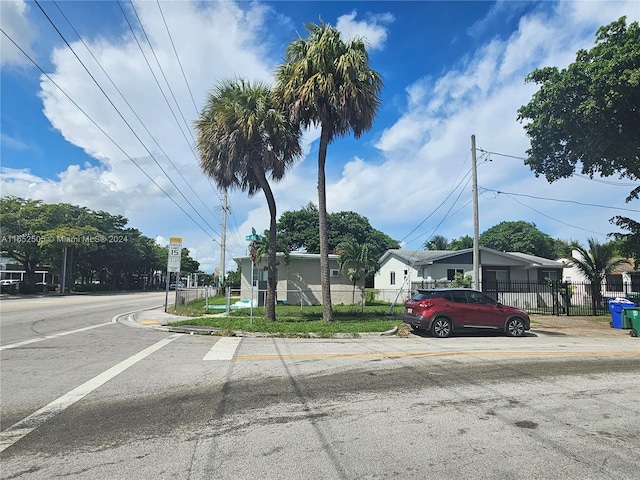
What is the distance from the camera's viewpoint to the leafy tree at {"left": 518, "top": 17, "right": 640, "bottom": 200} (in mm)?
16719

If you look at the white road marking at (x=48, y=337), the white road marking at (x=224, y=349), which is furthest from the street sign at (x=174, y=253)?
the white road marking at (x=224, y=349)

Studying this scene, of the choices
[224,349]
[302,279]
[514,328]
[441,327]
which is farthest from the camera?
[302,279]

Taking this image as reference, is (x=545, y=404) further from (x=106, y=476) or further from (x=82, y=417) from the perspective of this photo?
(x=82, y=417)

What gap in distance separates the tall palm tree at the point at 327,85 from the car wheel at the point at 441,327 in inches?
160

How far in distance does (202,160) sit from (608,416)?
49.9 ft

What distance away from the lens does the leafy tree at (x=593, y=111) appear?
16719mm

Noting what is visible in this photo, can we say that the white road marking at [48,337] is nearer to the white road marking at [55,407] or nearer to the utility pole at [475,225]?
the white road marking at [55,407]

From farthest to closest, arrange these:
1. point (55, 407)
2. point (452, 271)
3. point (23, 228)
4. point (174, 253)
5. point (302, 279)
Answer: point (23, 228), point (452, 271), point (302, 279), point (174, 253), point (55, 407)

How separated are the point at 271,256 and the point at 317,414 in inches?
464

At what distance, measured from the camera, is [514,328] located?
14656 millimetres

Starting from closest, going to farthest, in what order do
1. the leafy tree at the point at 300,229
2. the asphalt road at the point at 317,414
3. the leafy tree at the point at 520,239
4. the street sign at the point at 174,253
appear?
the asphalt road at the point at 317,414 < the street sign at the point at 174,253 < the leafy tree at the point at 300,229 < the leafy tree at the point at 520,239

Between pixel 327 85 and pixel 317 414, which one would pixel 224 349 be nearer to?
pixel 317 414

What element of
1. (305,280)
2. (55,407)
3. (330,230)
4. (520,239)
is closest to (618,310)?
(305,280)

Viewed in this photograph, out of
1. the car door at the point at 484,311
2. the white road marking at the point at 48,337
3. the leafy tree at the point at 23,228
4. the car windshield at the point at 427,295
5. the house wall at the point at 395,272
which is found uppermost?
the leafy tree at the point at 23,228
